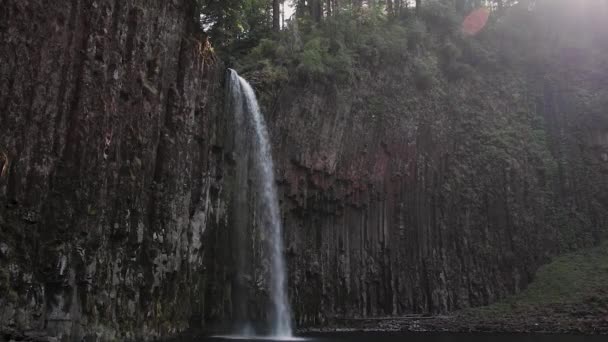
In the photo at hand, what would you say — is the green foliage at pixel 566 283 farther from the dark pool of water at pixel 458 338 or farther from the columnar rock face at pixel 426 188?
the dark pool of water at pixel 458 338

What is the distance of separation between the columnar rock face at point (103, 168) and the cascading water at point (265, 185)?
2714 millimetres

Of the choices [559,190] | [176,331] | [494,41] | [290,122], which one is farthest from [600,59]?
[176,331]

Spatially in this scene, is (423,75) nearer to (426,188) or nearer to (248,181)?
(426,188)

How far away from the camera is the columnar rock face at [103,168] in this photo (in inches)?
558

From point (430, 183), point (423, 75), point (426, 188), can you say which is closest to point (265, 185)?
point (426, 188)

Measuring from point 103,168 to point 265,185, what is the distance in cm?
1024

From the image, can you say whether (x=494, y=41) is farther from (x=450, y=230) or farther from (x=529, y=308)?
(x=529, y=308)

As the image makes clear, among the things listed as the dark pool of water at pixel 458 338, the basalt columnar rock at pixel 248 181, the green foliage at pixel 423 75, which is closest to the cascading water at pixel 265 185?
the basalt columnar rock at pixel 248 181

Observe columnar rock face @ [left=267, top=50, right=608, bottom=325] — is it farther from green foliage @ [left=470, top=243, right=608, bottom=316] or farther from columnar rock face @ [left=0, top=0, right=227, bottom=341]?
columnar rock face @ [left=0, top=0, right=227, bottom=341]

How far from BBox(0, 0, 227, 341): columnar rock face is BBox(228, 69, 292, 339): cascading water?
8.90 ft

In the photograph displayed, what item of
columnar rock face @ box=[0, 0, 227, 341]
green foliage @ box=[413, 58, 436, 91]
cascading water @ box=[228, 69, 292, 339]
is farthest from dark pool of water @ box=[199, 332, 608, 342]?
green foliage @ box=[413, 58, 436, 91]

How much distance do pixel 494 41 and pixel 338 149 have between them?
17587 mm

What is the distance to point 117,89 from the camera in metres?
17.7

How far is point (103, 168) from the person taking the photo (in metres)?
17.0
